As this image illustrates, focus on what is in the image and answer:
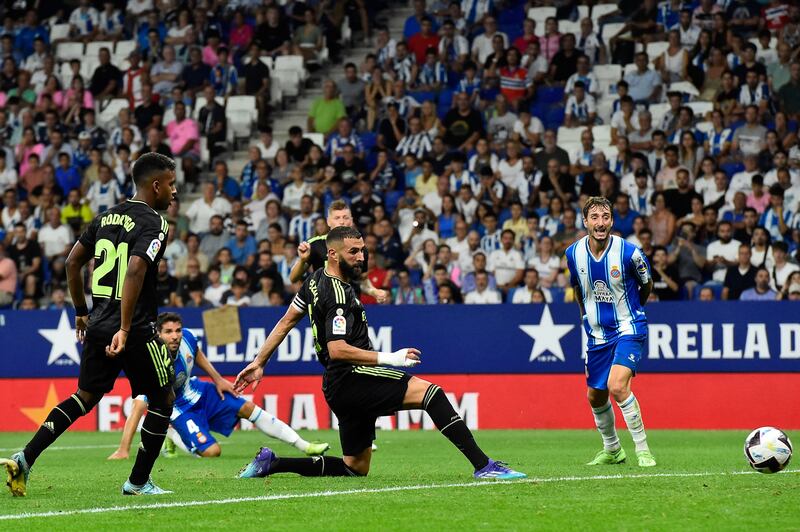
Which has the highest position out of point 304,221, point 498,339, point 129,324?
point 129,324

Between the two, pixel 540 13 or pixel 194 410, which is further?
pixel 540 13

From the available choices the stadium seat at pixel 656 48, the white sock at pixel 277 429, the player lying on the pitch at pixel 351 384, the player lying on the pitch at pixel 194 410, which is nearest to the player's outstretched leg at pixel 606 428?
the player lying on the pitch at pixel 351 384

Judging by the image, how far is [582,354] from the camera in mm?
17984

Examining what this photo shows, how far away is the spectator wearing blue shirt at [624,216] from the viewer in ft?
65.1

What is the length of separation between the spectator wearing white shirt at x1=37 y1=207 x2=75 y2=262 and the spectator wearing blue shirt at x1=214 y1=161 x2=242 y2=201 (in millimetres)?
2718

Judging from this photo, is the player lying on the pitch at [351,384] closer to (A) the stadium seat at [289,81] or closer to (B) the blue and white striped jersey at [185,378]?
(B) the blue and white striped jersey at [185,378]

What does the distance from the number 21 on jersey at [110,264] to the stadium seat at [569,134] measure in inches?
568

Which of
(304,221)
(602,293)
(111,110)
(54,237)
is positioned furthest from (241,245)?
(602,293)

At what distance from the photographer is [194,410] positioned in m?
14.1

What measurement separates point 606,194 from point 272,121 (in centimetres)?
787

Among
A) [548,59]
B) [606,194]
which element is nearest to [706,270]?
[606,194]

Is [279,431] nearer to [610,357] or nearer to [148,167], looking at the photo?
[610,357]

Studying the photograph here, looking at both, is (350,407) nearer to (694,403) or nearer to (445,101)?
(694,403)

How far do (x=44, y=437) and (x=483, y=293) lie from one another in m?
11.3
